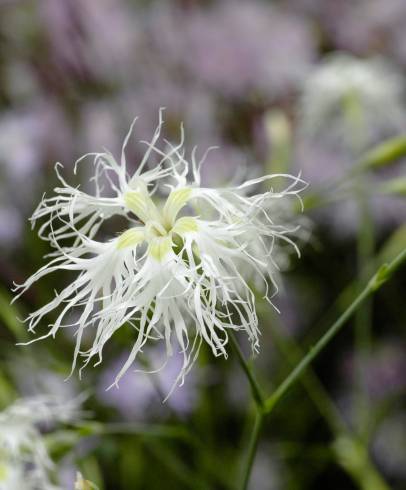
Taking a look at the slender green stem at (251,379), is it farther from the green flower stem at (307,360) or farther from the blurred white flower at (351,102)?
the blurred white flower at (351,102)

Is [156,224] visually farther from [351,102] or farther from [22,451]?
[351,102]

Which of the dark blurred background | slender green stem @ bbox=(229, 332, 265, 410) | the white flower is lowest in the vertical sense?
the dark blurred background

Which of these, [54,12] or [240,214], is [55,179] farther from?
[240,214]

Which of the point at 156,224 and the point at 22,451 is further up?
the point at 156,224

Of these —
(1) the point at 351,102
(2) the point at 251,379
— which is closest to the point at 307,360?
(2) the point at 251,379

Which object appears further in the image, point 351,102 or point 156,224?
point 351,102

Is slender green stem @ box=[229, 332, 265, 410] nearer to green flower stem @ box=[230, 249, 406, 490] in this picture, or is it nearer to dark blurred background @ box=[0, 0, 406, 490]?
green flower stem @ box=[230, 249, 406, 490]

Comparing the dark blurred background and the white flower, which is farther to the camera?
the dark blurred background

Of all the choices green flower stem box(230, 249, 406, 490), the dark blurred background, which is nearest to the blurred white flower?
the dark blurred background
